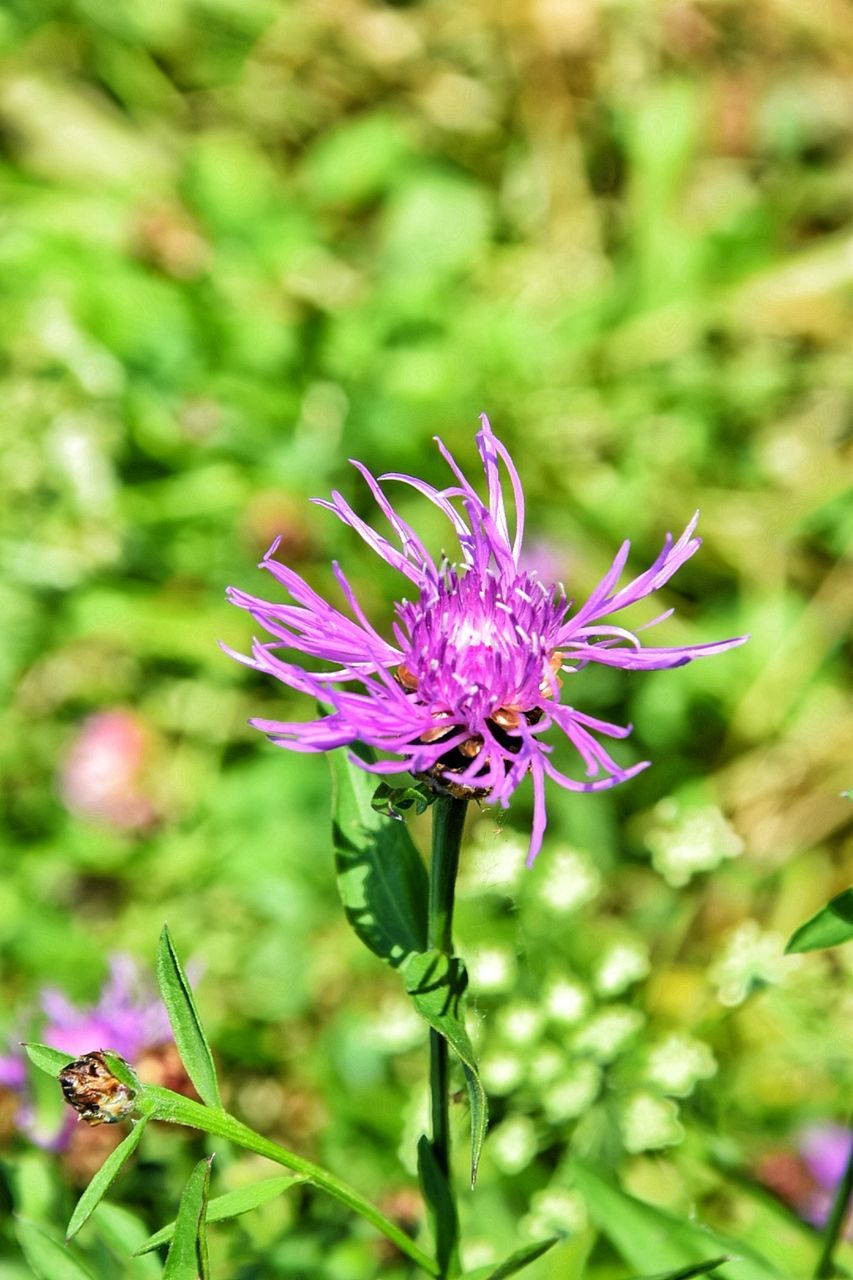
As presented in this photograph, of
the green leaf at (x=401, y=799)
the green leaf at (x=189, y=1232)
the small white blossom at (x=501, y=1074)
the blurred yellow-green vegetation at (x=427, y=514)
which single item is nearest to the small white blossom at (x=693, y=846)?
the blurred yellow-green vegetation at (x=427, y=514)

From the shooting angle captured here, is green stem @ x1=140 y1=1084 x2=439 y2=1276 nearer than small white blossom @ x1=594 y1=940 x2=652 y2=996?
Yes

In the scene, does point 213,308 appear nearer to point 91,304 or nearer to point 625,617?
point 91,304

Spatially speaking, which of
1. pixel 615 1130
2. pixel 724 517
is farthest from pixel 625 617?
pixel 615 1130

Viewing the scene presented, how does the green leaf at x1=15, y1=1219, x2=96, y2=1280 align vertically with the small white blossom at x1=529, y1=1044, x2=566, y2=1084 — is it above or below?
above

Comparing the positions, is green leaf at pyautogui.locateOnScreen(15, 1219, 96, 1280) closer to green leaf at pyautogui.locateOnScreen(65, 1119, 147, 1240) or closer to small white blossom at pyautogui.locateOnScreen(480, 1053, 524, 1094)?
green leaf at pyautogui.locateOnScreen(65, 1119, 147, 1240)

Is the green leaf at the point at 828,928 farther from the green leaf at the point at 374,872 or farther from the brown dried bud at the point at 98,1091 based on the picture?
the brown dried bud at the point at 98,1091

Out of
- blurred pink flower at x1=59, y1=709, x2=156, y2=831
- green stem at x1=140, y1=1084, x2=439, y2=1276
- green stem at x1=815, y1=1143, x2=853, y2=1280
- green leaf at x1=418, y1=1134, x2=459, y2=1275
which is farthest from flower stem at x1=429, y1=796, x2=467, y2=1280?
blurred pink flower at x1=59, y1=709, x2=156, y2=831
